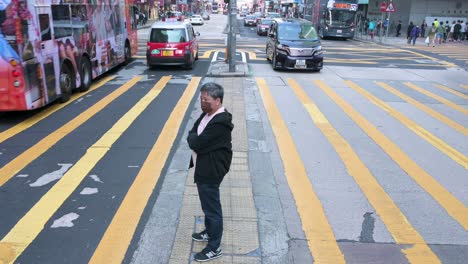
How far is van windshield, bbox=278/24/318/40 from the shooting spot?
17645mm

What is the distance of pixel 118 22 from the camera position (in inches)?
647

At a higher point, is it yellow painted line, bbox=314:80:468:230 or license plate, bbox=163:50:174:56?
license plate, bbox=163:50:174:56

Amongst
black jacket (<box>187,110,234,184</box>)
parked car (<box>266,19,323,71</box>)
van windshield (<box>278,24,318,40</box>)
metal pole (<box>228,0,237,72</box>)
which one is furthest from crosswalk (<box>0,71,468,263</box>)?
van windshield (<box>278,24,318,40</box>)

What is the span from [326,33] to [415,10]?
12787 mm

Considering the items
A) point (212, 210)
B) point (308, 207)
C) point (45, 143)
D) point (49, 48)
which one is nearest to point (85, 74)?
point (49, 48)

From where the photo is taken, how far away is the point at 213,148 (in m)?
3.91

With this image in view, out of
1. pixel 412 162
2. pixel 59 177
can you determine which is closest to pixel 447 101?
pixel 412 162

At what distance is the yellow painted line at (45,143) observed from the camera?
6.59 metres

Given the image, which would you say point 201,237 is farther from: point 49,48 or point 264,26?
point 264,26

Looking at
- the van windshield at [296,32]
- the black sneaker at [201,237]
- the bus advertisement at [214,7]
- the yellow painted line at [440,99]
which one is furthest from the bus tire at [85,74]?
the bus advertisement at [214,7]

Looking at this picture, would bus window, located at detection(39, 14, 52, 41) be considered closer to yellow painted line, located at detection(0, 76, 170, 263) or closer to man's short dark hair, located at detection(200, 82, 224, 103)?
yellow painted line, located at detection(0, 76, 170, 263)

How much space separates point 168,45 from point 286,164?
35.2 ft

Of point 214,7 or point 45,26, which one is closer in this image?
point 45,26

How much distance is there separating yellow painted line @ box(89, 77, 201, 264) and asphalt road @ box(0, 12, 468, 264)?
93mm
